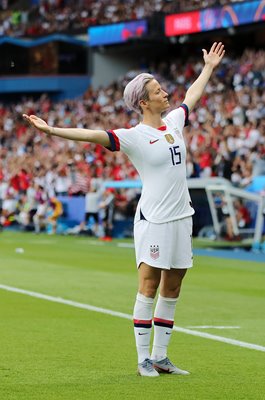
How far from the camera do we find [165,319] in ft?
27.4

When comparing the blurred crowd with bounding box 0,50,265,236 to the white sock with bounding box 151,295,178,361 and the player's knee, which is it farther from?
the player's knee

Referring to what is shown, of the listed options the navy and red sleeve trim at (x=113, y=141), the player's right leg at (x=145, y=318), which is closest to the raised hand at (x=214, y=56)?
the navy and red sleeve trim at (x=113, y=141)

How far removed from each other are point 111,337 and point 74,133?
3045 mm

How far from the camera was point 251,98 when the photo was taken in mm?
34125

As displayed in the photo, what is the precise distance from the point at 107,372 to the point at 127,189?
976 inches

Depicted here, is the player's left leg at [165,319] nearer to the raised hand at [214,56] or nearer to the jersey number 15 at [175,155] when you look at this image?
the jersey number 15 at [175,155]

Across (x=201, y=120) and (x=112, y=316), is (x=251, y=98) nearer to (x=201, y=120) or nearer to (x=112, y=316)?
(x=201, y=120)

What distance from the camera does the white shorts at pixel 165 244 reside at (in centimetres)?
812

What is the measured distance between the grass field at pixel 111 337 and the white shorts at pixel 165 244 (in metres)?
0.86

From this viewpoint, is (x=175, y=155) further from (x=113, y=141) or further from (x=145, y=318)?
(x=145, y=318)

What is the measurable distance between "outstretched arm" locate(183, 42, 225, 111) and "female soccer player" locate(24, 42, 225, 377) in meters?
0.72

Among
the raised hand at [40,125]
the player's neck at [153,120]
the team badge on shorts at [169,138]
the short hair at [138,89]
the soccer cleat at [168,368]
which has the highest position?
the short hair at [138,89]

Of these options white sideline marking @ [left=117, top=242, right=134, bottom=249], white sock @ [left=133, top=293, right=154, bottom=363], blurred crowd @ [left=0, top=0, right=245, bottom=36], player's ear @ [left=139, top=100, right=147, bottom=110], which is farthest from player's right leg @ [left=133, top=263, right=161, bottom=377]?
blurred crowd @ [left=0, top=0, right=245, bottom=36]

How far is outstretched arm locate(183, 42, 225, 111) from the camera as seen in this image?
903 cm
